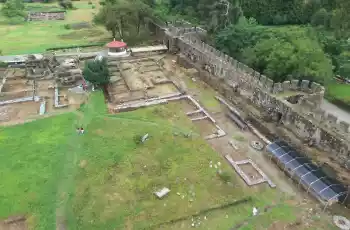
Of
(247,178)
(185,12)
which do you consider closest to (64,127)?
(247,178)

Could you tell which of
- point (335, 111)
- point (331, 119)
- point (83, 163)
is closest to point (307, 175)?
point (331, 119)

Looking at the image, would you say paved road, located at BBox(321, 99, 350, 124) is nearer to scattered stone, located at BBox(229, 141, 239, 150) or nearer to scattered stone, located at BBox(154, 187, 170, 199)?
scattered stone, located at BBox(229, 141, 239, 150)

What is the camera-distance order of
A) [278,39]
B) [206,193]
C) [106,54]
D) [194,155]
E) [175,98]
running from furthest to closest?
[106,54] → [278,39] → [175,98] → [194,155] → [206,193]

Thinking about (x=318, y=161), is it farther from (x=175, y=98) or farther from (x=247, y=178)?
(x=175, y=98)

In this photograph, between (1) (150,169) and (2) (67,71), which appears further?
(2) (67,71)

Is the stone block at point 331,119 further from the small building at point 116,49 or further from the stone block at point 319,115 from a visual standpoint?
the small building at point 116,49

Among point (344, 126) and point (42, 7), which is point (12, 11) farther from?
point (344, 126)

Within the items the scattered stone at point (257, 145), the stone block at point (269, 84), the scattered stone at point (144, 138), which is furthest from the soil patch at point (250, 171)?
the stone block at point (269, 84)
